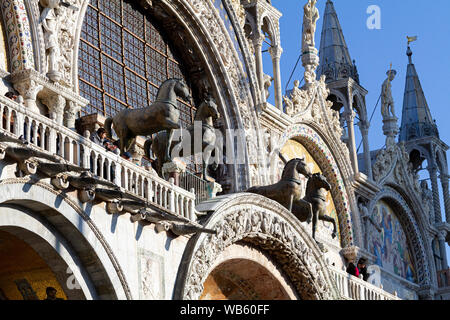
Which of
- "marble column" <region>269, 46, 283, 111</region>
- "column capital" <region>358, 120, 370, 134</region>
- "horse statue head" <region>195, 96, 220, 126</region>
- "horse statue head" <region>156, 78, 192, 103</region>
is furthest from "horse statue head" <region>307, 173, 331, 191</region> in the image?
"column capital" <region>358, 120, 370, 134</region>

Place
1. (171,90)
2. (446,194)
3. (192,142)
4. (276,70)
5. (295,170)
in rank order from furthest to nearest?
(446,194) < (276,70) < (295,170) < (192,142) < (171,90)

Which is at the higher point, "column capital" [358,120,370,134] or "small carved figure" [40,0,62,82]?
"column capital" [358,120,370,134]

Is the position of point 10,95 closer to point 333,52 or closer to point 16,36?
point 16,36

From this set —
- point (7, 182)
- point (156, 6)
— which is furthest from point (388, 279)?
point (7, 182)

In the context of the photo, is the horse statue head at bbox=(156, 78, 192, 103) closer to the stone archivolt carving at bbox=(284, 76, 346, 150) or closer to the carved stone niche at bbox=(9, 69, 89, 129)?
the carved stone niche at bbox=(9, 69, 89, 129)

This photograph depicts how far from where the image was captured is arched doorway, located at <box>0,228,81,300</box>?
51.6 feet

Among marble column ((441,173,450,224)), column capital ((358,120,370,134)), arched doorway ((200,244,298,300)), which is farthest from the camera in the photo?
marble column ((441,173,450,224))

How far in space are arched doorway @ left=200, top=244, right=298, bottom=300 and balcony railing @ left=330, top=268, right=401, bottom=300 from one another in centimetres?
219

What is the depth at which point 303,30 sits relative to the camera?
31.2 m

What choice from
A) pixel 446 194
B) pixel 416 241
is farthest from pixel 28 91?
pixel 446 194

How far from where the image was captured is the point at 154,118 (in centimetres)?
1931

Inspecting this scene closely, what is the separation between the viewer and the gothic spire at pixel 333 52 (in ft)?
115

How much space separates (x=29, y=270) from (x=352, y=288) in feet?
35.7
